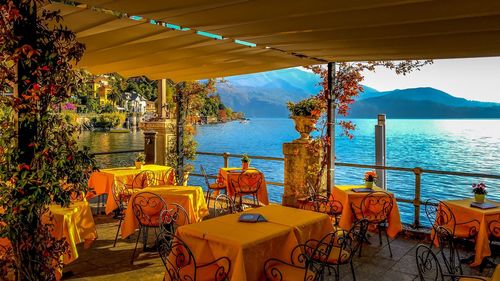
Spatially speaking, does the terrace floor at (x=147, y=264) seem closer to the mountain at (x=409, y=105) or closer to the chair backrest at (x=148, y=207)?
the chair backrest at (x=148, y=207)

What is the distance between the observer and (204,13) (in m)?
3.27

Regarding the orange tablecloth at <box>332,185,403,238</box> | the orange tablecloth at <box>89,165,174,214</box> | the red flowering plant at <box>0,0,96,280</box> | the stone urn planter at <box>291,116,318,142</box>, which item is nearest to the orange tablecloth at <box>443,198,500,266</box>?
the orange tablecloth at <box>332,185,403,238</box>

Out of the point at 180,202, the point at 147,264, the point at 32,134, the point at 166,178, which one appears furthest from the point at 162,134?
the point at 32,134

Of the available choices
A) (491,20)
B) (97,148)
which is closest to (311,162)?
(491,20)

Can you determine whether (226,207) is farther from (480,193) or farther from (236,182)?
(480,193)

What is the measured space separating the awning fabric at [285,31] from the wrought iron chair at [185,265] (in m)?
1.87

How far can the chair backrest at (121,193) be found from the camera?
5562 mm

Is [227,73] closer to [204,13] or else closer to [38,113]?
[204,13]

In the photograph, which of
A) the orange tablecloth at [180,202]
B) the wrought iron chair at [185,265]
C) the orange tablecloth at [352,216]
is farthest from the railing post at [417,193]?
the wrought iron chair at [185,265]

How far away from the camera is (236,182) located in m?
6.74

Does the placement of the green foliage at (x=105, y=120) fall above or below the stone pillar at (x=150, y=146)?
above

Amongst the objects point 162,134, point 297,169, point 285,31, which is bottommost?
point 297,169

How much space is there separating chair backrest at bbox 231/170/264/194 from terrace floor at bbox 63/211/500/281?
2031 mm

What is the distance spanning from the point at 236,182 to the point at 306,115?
1645mm
